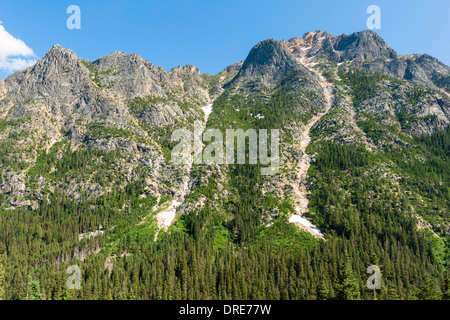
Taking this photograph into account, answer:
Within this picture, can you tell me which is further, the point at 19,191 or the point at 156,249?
the point at 19,191

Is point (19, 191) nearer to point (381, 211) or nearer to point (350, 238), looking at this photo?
point (350, 238)

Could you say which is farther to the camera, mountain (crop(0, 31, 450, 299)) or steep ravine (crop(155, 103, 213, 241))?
steep ravine (crop(155, 103, 213, 241))

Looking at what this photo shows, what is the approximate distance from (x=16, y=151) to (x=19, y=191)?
4473 centimetres

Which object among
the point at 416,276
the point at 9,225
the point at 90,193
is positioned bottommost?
the point at 416,276

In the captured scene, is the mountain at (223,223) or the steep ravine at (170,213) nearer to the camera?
the mountain at (223,223)

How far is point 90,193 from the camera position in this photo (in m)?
168

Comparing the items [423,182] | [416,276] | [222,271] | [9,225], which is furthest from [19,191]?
[423,182]

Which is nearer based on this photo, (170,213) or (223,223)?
(223,223)

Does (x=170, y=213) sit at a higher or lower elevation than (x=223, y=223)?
higher

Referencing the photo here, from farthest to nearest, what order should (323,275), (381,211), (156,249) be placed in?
(381,211)
(156,249)
(323,275)

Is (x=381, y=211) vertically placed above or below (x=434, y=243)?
above

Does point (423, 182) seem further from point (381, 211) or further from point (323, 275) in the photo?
point (323, 275)
